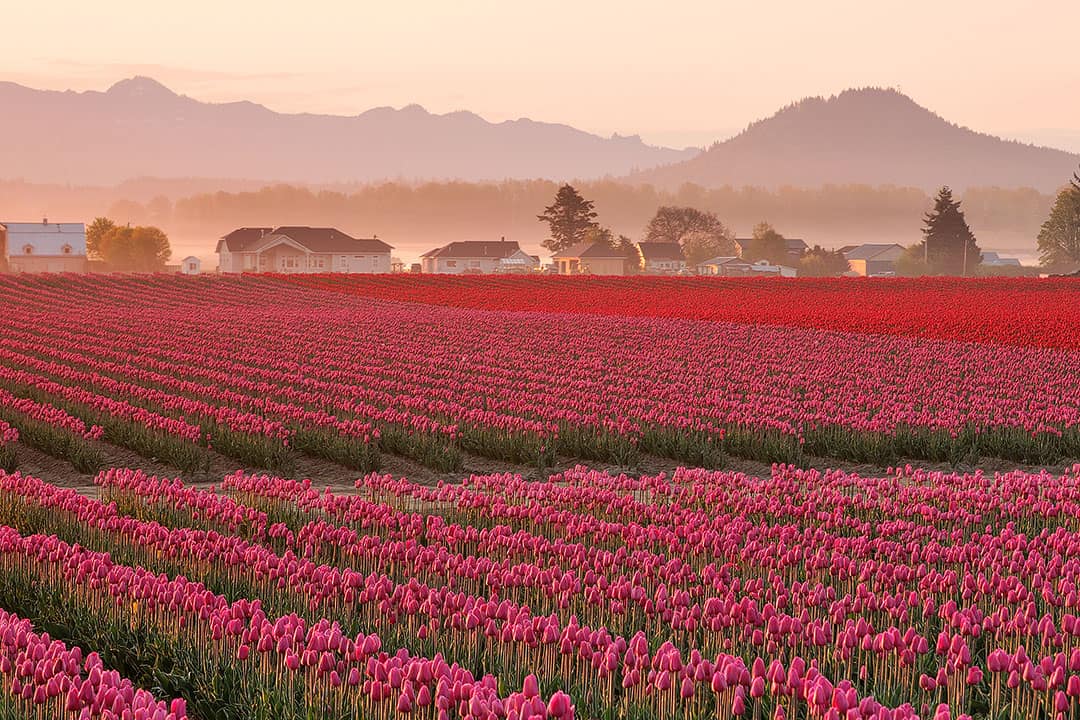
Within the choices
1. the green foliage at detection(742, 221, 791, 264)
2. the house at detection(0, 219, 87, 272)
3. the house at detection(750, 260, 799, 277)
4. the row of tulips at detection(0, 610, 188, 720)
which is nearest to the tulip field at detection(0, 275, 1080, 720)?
the row of tulips at detection(0, 610, 188, 720)

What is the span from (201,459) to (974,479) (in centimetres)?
1018

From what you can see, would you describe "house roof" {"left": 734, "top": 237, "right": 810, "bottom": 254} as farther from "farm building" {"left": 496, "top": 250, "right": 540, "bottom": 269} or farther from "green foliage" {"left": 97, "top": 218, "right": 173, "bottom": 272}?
"green foliage" {"left": 97, "top": 218, "right": 173, "bottom": 272}

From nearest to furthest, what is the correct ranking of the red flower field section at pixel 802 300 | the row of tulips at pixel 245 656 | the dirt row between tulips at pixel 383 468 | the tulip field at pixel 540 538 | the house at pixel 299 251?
the row of tulips at pixel 245 656, the tulip field at pixel 540 538, the dirt row between tulips at pixel 383 468, the red flower field section at pixel 802 300, the house at pixel 299 251

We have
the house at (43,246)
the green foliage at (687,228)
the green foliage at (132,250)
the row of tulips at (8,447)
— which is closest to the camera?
the row of tulips at (8,447)

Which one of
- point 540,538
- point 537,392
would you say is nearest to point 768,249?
point 537,392

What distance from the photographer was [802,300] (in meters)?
58.2

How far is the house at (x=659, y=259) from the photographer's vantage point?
152 metres

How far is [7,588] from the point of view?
989 cm

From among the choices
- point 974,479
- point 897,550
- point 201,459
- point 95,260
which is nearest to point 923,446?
point 974,479

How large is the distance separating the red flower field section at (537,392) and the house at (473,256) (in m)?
116

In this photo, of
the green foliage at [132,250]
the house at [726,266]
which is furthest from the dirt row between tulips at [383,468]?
the house at [726,266]

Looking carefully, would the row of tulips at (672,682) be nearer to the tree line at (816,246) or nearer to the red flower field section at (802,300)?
the red flower field section at (802,300)

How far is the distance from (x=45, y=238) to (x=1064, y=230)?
111 metres

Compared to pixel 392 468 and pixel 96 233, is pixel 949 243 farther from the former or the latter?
pixel 392 468
